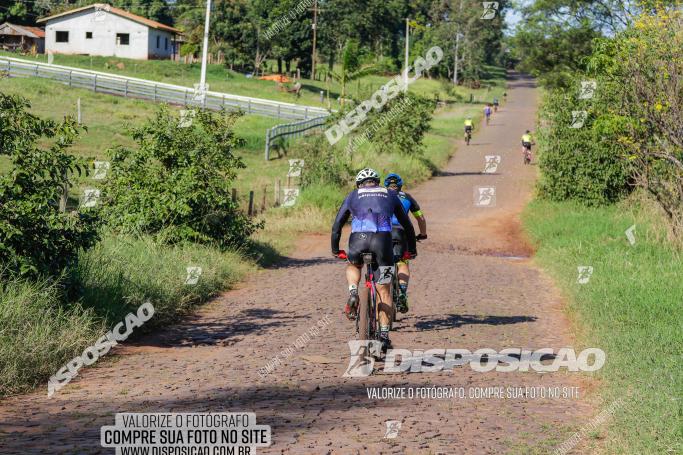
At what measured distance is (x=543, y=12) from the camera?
175ft

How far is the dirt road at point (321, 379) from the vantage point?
6793 millimetres

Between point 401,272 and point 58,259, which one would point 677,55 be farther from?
point 58,259

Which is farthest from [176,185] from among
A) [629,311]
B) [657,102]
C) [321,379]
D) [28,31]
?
[28,31]

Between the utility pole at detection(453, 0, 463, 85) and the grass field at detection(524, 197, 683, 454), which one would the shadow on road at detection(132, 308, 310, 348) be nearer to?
the grass field at detection(524, 197, 683, 454)

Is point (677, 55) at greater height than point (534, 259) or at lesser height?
greater

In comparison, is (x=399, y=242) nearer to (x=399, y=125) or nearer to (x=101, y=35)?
(x=399, y=125)

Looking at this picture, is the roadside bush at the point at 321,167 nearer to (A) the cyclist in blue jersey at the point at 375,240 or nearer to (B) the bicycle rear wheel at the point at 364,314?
(A) the cyclist in blue jersey at the point at 375,240

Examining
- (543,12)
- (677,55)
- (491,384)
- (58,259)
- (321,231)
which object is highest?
(543,12)

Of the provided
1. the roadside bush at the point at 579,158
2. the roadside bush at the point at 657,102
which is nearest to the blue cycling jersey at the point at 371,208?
the roadside bush at the point at 657,102

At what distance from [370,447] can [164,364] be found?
3630 millimetres

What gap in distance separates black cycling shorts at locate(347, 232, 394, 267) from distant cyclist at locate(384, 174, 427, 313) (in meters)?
1.12

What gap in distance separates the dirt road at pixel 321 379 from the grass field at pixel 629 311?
0.39 m

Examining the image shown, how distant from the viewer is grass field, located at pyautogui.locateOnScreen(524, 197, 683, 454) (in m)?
7.12

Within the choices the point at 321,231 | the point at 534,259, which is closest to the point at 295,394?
the point at 534,259
